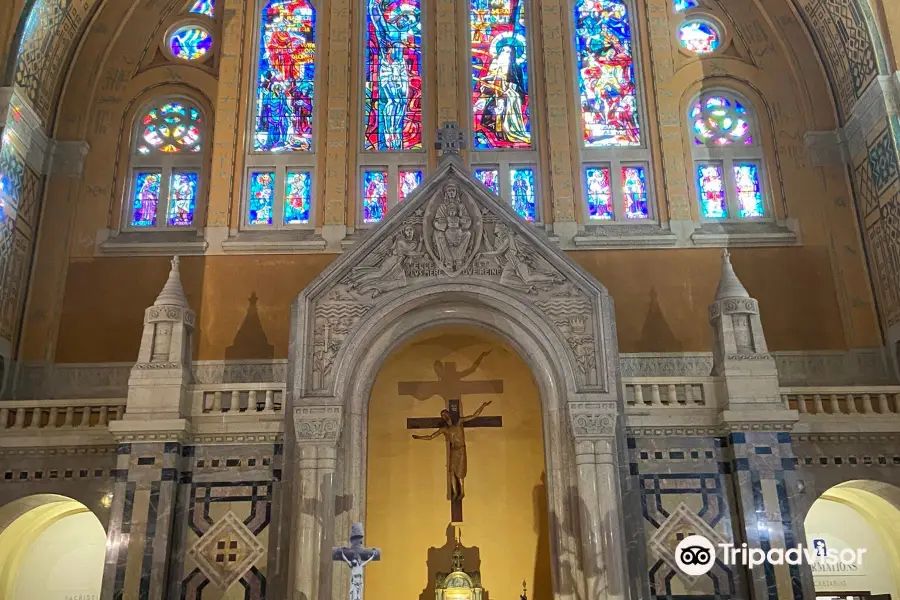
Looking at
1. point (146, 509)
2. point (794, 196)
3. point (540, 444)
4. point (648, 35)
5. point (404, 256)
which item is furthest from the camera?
point (648, 35)

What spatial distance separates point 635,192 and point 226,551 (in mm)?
10509

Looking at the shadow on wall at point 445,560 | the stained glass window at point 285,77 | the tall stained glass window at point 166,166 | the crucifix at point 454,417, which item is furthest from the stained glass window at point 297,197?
the shadow on wall at point 445,560

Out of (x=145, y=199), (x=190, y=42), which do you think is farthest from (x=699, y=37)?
(x=145, y=199)

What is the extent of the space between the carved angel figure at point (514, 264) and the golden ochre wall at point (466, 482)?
72.4 inches

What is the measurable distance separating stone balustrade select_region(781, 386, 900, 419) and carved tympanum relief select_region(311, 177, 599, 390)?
3.40 m

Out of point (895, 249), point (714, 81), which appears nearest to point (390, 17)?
point (714, 81)

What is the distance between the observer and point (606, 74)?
18.8m

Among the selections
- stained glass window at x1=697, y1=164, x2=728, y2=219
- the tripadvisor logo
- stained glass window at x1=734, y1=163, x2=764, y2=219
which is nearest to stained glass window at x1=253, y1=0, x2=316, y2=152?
stained glass window at x1=697, y1=164, x2=728, y2=219

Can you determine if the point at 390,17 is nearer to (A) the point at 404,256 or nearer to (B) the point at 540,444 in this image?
(A) the point at 404,256

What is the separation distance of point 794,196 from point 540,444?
7.24 metres

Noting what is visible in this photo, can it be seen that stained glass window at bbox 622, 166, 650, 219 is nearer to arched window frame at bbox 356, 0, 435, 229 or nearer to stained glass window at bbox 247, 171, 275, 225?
arched window frame at bbox 356, 0, 435, 229

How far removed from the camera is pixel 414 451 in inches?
626

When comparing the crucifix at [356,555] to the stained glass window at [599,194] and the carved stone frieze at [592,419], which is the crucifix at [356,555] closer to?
the carved stone frieze at [592,419]

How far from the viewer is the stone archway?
1199cm
